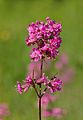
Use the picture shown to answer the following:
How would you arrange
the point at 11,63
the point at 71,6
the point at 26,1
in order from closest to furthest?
the point at 11,63, the point at 71,6, the point at 26,1

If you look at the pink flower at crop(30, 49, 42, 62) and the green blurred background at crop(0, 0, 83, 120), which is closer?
the pink flower at crop(30, 49, 42, 62)

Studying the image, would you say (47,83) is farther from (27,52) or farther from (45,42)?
(27,52)

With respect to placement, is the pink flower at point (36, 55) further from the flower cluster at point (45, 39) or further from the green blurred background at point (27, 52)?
the green blurred background at point (27, 52)

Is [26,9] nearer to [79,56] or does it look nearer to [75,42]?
[75,42]

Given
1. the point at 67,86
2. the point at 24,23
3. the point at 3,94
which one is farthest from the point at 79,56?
the point at 24,23

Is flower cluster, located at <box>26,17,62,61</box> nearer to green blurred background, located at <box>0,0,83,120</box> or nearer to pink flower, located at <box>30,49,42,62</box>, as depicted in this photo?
pink flower, located at <box>30,49,42,62</box>

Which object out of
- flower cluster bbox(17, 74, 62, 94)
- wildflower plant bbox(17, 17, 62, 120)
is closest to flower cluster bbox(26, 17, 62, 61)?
wildflower plant bbox(17, 17, 62, 120)

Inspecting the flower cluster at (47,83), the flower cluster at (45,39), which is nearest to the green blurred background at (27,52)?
the flower cluster at (47,83)
